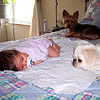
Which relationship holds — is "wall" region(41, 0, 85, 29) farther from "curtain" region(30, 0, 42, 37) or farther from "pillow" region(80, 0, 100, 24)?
"pillow" region(80, 0, 100, 24)

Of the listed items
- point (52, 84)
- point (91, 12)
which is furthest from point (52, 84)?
point (91, 12)

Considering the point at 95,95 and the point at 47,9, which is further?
the point at 47,9

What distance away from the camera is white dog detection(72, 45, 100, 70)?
3.10 ft

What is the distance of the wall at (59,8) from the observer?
3092mm

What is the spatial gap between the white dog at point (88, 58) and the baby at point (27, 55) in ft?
1.21

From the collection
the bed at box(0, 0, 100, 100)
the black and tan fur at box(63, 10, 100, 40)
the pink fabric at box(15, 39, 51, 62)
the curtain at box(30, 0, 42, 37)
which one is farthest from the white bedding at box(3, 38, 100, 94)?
the curtain at box(30, 0, 42, 37)

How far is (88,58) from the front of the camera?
941mm

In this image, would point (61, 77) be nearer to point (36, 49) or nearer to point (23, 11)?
point (36, 49)

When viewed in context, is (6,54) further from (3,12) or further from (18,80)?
(3,12)

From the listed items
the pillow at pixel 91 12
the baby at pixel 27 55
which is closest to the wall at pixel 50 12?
the pillow at pixel 91 12

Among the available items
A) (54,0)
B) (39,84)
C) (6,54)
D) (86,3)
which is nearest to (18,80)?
(39,84)

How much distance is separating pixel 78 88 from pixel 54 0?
10.2 feet

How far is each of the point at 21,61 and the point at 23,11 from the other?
10.9 feet

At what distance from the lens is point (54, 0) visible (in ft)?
11.6
